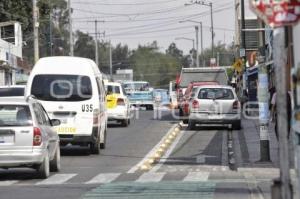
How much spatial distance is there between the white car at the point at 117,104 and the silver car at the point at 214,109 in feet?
13.7

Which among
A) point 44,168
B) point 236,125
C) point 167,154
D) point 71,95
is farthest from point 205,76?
point 44,168

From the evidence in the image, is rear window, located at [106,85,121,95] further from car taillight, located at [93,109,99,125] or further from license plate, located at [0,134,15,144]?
license plate, located at [0,134,15,144]

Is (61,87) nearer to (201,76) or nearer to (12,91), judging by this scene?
(12,91)

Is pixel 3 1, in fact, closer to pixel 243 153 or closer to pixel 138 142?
pixel 138 142

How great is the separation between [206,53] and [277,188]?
15111cm

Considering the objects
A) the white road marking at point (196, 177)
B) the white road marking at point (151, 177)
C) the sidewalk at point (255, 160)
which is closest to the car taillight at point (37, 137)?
the white road marking at point (151, 177)

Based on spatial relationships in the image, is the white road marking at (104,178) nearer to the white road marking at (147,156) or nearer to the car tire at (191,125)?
the white road marking at (147,156)

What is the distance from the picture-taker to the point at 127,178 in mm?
15289

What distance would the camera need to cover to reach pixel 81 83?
20.2 meters

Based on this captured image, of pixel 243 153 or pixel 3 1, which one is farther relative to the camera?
pixel 3 1

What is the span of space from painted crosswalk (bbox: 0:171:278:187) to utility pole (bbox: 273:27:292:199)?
6441 mm

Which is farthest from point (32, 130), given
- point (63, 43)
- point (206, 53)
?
point (206, 53)

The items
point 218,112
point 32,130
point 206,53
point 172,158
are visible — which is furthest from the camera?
point 206,53

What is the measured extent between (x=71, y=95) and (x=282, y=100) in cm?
1244
